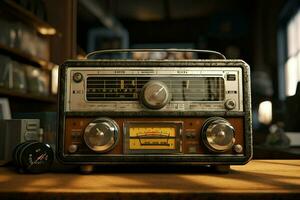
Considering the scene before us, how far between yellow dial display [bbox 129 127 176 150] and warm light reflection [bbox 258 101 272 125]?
2.26 feet

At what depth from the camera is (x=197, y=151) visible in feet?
2.13

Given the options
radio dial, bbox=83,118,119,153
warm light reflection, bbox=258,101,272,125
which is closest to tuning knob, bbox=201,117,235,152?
radio dial, bbox=83,118,119,153

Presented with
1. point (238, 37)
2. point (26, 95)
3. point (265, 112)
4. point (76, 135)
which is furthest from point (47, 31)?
point (76, 135)

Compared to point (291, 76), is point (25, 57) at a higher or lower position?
higher

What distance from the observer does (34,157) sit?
62cm

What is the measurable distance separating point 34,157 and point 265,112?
0.91 m

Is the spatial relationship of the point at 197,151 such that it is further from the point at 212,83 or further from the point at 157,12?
the point at 157,12

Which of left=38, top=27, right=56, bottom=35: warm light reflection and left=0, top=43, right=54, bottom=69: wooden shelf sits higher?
left=38, top=27, right=56, bottom=35: warm light reflection

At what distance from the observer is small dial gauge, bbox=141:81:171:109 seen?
0.65m

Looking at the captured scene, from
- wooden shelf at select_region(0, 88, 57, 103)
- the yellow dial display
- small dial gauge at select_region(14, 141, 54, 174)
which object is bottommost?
small dial gauge at select_region(14, 141, 54, 174)

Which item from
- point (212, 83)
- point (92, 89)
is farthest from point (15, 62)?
point (212, 83)

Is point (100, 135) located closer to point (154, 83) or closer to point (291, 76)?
point (154, 83)

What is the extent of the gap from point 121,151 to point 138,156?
0.12 ft

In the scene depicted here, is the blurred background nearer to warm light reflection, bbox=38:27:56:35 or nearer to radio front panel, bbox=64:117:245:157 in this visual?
radio front panel, bbox=64:117:245:157
